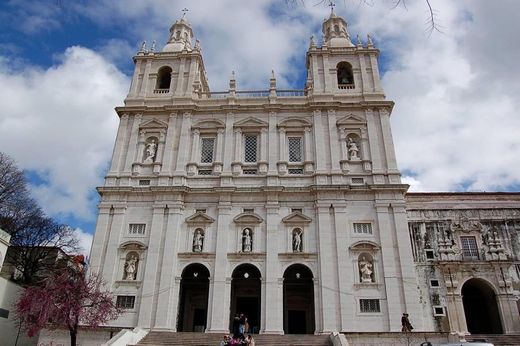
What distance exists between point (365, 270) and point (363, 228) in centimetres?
286

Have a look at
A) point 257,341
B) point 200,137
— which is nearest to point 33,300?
point 257,341

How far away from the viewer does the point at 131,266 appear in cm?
2730

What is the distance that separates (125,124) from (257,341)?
19.2 metres

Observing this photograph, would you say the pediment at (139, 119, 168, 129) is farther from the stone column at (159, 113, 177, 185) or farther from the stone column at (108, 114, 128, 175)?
the stone column at (108, 114, 128, 175)

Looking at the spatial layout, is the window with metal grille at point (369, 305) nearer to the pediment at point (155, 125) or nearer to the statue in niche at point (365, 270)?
the statue in niche at point (365, 270)

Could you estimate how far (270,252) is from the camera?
2716cm

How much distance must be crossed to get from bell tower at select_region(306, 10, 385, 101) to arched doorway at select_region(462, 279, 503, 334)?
15.0 meters

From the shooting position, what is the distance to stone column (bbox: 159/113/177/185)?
30072 mm

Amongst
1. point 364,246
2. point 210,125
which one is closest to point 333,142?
point 364,246

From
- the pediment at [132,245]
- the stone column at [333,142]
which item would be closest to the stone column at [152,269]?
the pediment at [132,245]

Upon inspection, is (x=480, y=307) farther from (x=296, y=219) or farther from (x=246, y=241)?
(x=246, y=241)

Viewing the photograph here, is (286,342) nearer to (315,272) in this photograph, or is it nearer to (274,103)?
(315,272)

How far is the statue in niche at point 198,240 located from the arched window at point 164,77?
13.9m

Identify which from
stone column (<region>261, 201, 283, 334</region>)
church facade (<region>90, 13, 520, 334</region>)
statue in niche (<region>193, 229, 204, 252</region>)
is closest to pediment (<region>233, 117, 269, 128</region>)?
church facade (<region>90, 13, 520, 334</region>)
